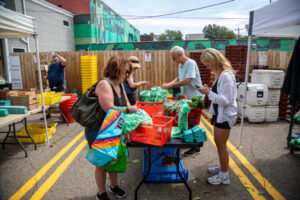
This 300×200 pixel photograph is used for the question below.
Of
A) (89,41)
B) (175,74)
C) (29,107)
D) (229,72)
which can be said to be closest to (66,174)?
(29,107)

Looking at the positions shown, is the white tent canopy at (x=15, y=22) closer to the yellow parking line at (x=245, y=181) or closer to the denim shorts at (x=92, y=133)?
the denim shorts at (x=92, y=133)

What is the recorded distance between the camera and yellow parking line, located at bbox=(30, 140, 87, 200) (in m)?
2.95

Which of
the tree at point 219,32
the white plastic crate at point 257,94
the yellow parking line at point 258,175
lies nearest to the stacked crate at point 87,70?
the white plastic crate at point 257,94

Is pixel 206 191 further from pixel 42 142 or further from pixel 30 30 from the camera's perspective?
pixel 30 30

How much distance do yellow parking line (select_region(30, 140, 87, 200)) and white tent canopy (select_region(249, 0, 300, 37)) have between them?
442 centimetres

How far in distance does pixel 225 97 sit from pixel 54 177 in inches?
120

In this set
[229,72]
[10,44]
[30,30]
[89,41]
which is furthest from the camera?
[89,41]

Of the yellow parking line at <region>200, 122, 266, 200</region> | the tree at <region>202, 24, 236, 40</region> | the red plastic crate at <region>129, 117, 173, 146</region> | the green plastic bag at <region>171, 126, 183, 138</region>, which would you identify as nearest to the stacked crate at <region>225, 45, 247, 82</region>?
the yellow parking line at <region>200, 122, 266, 200</region>

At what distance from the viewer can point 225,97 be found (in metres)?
2.59

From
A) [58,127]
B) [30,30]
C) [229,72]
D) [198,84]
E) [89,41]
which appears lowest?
[58,127]

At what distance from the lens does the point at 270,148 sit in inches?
173

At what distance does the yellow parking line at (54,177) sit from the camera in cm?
295

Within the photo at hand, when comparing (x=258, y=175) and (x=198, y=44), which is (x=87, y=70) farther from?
(x=198, y=44)

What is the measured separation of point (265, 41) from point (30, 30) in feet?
88.0
